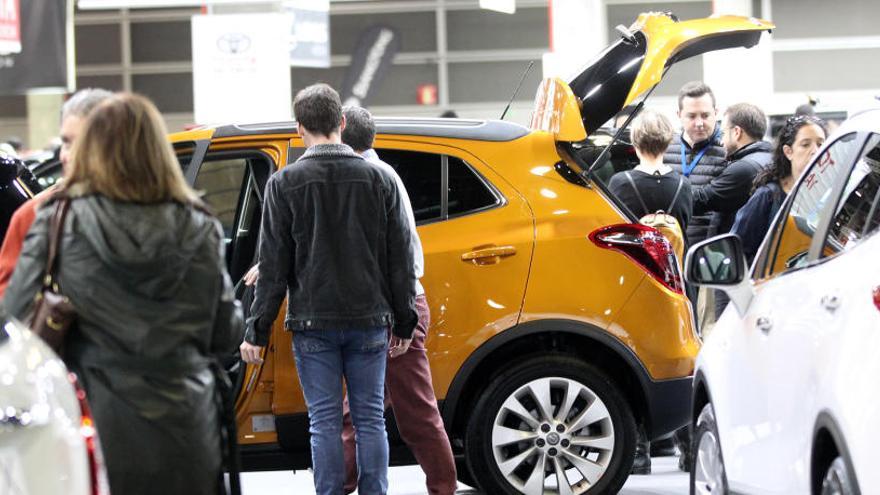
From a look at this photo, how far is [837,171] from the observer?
4.57m

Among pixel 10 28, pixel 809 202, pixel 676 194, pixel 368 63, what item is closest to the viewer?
pixel 809 202

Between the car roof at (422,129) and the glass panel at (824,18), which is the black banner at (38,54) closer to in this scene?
the car roof at (422,129)

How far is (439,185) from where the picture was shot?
267 inches

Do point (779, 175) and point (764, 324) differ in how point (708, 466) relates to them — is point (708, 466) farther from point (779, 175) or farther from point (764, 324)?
point (779, 175)

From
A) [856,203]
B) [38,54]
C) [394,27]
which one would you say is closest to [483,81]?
[394,27]

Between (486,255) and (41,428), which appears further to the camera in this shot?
(486,255)

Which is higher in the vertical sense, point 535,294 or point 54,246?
point 54,246

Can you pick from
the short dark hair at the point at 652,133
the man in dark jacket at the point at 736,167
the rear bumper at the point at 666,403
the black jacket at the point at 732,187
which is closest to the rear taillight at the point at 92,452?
the rear bumper at the point at 666,403

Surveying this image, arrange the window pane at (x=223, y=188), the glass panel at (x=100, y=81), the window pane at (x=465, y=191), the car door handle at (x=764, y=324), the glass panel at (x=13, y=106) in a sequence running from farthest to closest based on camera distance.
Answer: the glass panel at (x=13, y=106) < the glass panel at (x=100, y=81) < the window pane at (x=223, y=188) < the window pane at (x=465, y=191) < the car door handle at (x=764, y=324)

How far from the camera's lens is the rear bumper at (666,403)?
678 cm

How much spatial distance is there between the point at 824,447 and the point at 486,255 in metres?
2.84

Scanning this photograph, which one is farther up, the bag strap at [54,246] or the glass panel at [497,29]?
the glass panel at [497,29]

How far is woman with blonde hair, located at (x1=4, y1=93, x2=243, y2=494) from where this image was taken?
3.92 metres

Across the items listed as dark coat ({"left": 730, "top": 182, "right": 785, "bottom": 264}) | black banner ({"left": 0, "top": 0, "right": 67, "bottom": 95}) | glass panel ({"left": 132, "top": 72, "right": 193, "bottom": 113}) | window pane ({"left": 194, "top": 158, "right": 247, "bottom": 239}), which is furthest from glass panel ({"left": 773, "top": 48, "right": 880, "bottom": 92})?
window pane ({"left": 194, "top": 158, "right": 247, "bottom": 239})
